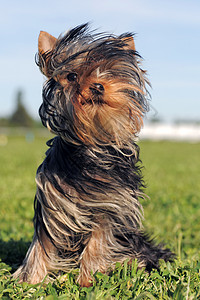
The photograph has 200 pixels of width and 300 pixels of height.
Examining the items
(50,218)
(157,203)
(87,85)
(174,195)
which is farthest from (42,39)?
(174,195)

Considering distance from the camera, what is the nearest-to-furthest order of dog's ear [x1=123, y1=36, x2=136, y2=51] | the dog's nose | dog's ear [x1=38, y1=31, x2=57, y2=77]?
the dog's nose, dog's ear [x1=38, y1=31, x2=57, y2=77], dog's ear [x1=123, y1=36, x2=136, y2=51]

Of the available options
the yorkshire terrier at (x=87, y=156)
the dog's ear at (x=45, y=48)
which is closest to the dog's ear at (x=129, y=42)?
the yorkshire terrier at (x=87, y=156)

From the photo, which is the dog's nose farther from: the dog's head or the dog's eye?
the dog's eye

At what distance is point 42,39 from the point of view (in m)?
3.15

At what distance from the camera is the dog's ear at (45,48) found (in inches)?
121

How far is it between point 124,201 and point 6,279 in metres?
1.24

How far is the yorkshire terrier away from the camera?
294cm

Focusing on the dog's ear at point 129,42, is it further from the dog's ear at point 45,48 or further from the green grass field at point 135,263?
the green grass field at point 135,263

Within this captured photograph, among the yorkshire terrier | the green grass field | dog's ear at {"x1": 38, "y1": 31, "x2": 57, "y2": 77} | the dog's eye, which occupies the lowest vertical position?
the green grass field

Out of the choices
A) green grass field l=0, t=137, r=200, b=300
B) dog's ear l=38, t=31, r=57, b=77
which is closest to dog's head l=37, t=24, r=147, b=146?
dog's ear l=38, t=31, r=57, b=77

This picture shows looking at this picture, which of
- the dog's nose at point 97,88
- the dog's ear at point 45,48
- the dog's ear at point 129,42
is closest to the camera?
the dog's nose at point 97,88

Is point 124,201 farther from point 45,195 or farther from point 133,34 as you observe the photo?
point 133,34

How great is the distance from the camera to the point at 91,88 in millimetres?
2895

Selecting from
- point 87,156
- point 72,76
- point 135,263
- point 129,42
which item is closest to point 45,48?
point 72,76
